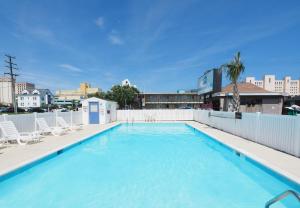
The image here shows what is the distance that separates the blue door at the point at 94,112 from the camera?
18062mm

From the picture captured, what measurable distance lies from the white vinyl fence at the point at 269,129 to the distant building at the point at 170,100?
126ft

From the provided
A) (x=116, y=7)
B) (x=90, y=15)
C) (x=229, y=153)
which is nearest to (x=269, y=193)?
(x=229, y=153)

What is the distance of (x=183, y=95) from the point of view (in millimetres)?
50625

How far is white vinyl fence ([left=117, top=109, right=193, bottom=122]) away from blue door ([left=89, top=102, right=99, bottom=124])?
4408 mm

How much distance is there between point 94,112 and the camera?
18.1m

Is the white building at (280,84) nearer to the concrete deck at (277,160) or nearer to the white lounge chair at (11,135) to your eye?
the concrete deck at (277,160)

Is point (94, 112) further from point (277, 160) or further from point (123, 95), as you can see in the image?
point (123, 95)

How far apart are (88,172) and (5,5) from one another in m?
11.0

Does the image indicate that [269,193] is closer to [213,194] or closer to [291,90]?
[213,194]

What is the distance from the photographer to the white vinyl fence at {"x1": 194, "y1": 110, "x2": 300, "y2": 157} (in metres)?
6.11

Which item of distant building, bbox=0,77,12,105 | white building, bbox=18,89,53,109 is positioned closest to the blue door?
white building, bbox=18,89,53,109

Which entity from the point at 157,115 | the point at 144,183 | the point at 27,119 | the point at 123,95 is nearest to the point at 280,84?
the point at 123,95

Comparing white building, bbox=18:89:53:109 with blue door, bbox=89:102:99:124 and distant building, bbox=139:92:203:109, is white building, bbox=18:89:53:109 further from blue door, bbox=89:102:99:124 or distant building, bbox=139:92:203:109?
blue door, bbox=89:102:99:124

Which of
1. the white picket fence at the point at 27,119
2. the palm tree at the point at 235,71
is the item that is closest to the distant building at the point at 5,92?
the white picket fence at the point at 27,119
